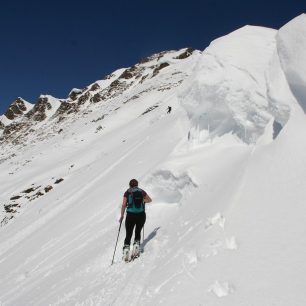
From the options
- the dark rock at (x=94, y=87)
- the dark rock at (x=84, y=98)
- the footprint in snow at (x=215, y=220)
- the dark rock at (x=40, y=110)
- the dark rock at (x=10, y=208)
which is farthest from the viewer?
the dark rock at (x=40, y=110)

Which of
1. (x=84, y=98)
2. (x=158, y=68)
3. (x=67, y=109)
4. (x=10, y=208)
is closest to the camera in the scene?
(x=10, y=208)

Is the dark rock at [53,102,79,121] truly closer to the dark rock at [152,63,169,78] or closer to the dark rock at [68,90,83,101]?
the dark rock at [68,90,83,101]

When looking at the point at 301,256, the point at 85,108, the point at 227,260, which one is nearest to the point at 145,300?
the point at 227,260

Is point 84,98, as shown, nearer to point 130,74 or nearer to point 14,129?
point 130,74

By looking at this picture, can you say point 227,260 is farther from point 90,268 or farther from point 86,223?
point 86,223

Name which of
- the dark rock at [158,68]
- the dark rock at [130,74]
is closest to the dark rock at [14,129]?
the dark rock at [130,74]

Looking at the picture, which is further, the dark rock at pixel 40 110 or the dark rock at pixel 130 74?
the dark rock at pixel 40 110

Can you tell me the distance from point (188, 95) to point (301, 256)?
7149 mm

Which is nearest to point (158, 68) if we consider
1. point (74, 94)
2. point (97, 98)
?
point (97, 98)

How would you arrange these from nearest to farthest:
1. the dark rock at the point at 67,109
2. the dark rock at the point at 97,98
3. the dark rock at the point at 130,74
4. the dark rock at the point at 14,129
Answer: the dark rock at the point at 97,98 < the dark rock at the point at 67,109 < the dark rock at the point at 130,74 < the dark rock at the point at 14,129

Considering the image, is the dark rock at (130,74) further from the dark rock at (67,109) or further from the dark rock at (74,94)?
the dark rock at (74,94)

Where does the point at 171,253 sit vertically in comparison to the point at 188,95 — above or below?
below

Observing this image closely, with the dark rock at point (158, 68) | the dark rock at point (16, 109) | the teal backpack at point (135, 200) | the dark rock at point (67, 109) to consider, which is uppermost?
the dark rock at point (16, 109)

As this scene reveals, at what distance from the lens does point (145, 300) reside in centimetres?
590
